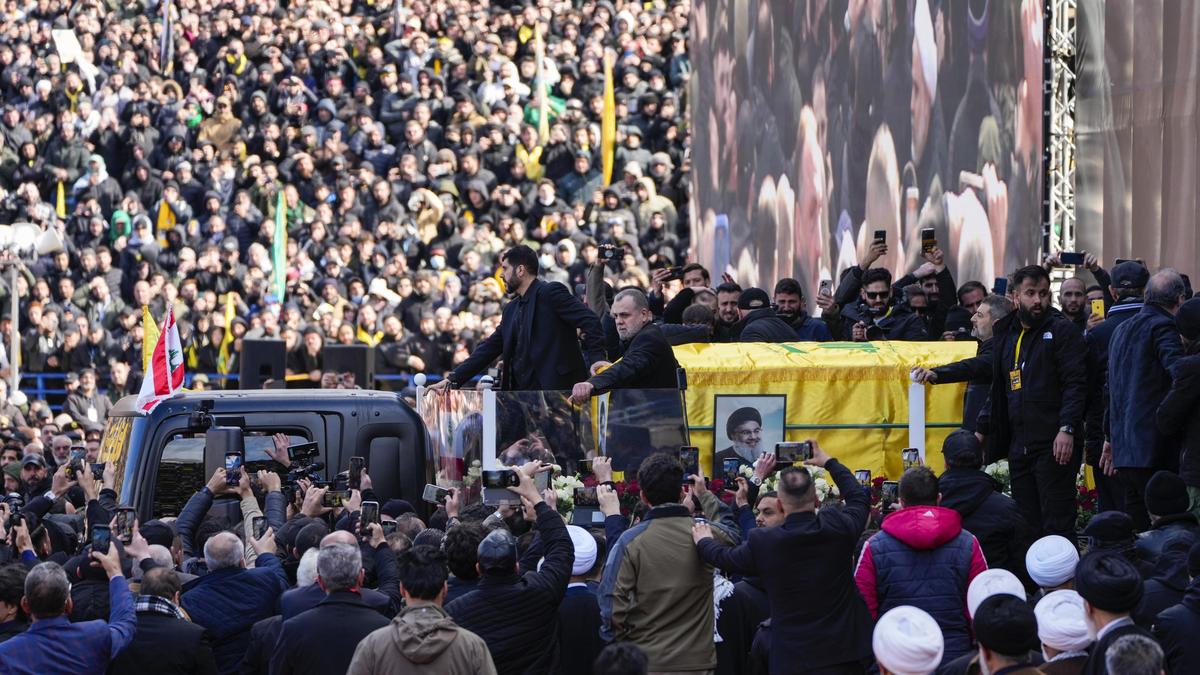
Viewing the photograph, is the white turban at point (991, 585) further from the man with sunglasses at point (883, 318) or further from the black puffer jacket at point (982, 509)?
the man with sunglasses at point (883, 318)

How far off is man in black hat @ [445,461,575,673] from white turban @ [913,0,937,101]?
10529 millimetres

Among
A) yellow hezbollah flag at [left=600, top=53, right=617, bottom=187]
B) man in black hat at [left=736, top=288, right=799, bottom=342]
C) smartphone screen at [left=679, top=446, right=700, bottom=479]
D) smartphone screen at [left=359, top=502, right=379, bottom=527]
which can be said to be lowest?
smartphone screen at [left=359, top=502, right=379, bottom=527]

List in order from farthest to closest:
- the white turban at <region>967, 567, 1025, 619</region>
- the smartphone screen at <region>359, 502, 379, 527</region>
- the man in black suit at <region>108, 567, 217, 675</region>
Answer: the smartphone screen at <region>359, 502, 379, 527</region> < the man in black suit at <region>108, 567, 217, 675</region> < the white turban at <region>967, 567, 1025, 619</region>

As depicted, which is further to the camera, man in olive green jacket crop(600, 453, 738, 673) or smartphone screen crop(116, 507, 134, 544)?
smartphone screen crop(116, 507, 134, 544)

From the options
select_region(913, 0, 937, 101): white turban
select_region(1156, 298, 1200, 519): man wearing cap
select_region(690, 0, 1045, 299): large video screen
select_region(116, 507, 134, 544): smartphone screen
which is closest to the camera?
select_region(116, 507, 134, 544): smartphone screen

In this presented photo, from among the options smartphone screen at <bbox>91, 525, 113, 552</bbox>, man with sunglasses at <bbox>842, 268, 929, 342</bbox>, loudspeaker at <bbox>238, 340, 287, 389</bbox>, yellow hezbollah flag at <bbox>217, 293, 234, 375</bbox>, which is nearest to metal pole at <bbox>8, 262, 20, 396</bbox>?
yellow hezbollah flag at <bbox>217, 293, 234, 375</bbox>

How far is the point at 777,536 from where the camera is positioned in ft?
25.0

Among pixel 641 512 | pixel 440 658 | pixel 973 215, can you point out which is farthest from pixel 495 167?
pixel 440 658

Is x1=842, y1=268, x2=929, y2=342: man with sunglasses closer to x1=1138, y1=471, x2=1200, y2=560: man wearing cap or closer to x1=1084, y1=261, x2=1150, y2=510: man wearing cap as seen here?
x1=1084, y1=261, x2=1150, y2=510: man wearing cap

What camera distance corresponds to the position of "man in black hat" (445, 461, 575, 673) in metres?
7.57

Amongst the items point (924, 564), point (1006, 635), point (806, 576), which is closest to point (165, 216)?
point (924, 564)

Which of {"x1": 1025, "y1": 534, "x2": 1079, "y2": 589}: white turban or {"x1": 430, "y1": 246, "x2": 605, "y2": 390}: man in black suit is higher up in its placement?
{"x1": 430, "y1": 246, "x2": 605, "y2": 390}: man in black suit

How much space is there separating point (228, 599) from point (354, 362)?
9.94m

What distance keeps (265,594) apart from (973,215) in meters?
9.27
